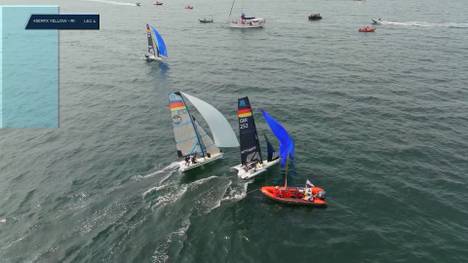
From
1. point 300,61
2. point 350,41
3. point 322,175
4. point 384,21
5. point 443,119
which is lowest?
point 322,175

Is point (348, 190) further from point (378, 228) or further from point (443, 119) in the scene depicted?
point (443, 119)

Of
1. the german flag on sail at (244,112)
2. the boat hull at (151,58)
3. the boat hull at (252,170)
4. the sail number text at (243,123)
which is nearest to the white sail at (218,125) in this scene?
the sail number text at (243,123)

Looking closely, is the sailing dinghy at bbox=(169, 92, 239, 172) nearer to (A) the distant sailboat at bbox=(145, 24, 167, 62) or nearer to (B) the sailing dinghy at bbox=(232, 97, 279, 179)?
(B) the sailing dinghy at bbox=(232, 97, 279, 179)

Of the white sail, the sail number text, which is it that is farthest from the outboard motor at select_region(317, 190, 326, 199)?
the white sail

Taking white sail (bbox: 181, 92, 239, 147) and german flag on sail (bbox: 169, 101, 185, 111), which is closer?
white sail (bbox: 181, 92, 239, 147)

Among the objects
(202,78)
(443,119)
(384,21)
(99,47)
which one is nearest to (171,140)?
(202,78)

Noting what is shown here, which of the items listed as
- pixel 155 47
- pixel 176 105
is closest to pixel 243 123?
pixel 176 105
